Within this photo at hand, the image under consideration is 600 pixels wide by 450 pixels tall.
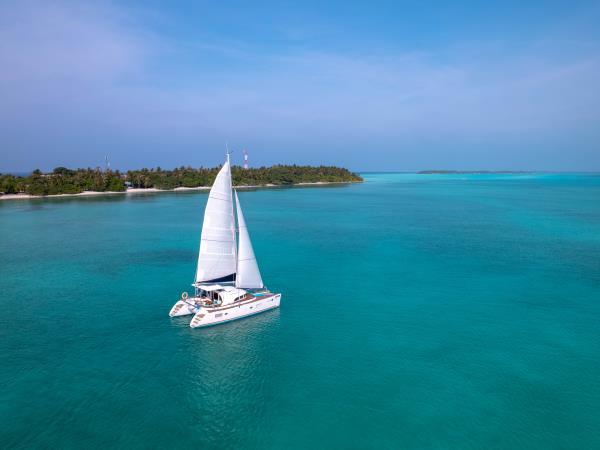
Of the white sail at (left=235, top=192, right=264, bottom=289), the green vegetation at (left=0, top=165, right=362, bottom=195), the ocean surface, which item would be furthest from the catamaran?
the green vegetation at (left=0, top=165, right=362, bottom=195)

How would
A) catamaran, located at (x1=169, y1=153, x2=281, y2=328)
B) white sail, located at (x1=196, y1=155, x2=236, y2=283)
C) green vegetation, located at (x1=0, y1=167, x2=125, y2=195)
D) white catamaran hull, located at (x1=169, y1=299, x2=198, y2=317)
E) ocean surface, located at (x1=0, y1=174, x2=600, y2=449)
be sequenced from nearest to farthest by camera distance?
ocean surface, located at (x1=0, y1=174, x2=600, y2=449) → catamaran, located at (x1=169, y1=153, x2=281, y2=328) → white catamaran hull, located at (x1=169, y1=299, x2=198, y2=317) → white sail, located at (x1=196, y1=155, x2=236, y2=283) → green vegetation, located at (x1=0, y1=167, x2=125, y2=195)

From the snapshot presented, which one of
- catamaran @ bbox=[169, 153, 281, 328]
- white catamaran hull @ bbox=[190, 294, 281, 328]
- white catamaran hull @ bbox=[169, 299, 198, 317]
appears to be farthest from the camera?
white catamaran hull @ bbox=[169, 299, 198, 317]

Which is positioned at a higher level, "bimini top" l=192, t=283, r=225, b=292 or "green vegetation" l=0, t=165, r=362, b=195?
"green vegetation" l=0, t=165, r=362, b=195

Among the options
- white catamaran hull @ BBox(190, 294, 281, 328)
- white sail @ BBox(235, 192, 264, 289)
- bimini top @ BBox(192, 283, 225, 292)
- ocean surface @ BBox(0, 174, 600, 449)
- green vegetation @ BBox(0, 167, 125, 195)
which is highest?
green vegetation @ BBox(0, 167, 125, 195)

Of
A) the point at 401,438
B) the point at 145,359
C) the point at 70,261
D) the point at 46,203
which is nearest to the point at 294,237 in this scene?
the point at 70,261

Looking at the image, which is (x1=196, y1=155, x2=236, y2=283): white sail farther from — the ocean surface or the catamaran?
the ocean surface

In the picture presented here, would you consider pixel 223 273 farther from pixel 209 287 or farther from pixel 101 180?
pixel 101 180

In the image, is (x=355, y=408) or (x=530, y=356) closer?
(x=355, y=408)

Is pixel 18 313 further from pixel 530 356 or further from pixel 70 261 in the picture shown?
pixel 530 356
